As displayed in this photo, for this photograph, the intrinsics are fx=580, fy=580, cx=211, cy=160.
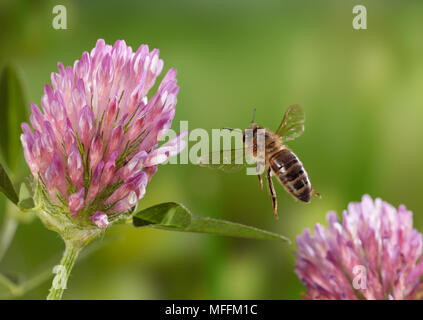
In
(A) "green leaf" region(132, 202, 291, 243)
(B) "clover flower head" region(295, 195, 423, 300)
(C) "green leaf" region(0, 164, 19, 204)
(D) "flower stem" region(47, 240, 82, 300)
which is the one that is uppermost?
(C) "green leaf" region(0, 164, 19, 204)

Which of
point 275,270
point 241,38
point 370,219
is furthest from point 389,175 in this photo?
point 370,219

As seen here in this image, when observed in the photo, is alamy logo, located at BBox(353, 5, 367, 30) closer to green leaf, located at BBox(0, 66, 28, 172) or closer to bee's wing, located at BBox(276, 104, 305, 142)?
bee's wing, located at BBox(276, 104, 305, 142)

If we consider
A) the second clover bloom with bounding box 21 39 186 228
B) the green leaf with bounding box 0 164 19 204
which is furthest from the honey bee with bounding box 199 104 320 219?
the green leaf with bounding box 0 164 19 204

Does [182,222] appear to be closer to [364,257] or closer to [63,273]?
[63,273]

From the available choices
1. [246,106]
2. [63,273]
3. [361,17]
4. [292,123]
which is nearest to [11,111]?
[63,273]

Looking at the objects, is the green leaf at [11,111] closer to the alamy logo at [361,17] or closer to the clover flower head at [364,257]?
the clover flower head at [364,257]

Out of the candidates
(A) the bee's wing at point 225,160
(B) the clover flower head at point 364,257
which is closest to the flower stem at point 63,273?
(A) the bee's wing at point 225,160
